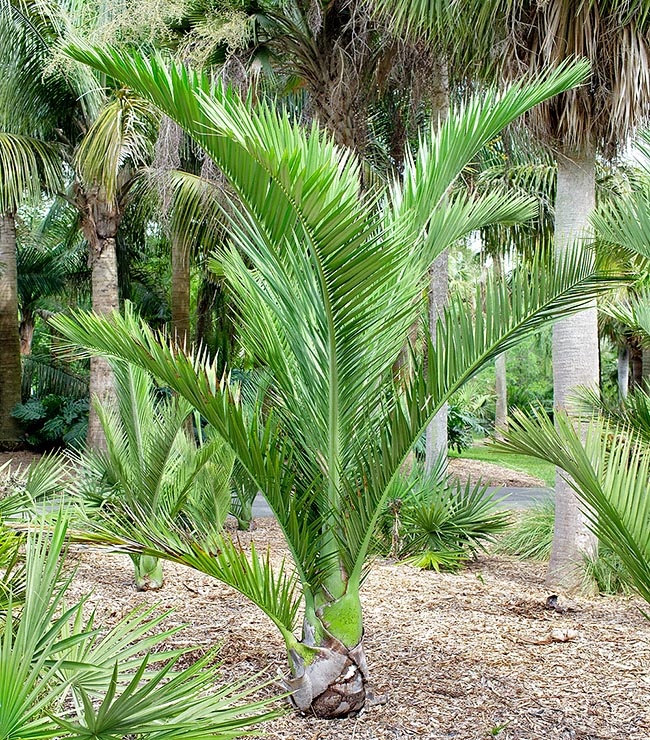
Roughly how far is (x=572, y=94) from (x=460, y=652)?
4.30 metres

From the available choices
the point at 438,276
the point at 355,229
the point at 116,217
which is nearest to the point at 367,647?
the point at 355,229

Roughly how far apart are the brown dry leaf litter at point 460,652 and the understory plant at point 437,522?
55 centimetres

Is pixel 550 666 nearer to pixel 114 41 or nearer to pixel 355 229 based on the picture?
pixel 355 229

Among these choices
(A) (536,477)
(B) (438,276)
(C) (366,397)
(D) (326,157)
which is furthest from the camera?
(A) (536,477)

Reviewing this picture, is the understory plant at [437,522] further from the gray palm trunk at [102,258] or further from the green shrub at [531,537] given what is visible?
the gray palm trunk at [102,258]

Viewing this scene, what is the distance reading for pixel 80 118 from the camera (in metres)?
12.8

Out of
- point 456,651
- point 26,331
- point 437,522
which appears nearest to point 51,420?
point 437,522

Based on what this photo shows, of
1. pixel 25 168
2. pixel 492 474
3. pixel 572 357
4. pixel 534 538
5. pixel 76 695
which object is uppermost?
pixel 25 168

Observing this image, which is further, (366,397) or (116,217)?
(116,217)

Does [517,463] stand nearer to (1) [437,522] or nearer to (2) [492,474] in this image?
(2) [492,474]

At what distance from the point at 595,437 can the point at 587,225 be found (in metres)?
3.89

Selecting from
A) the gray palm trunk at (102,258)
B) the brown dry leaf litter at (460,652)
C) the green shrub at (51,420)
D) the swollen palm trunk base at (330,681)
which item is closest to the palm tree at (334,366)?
the swollen palm trunk base at (330,681)

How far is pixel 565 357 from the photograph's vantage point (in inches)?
241

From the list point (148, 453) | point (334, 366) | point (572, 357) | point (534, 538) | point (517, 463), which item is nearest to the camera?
point (334, 366)
